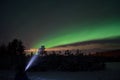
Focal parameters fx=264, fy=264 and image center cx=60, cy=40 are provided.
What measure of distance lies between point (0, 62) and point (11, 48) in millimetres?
48499

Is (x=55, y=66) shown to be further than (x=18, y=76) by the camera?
Yes

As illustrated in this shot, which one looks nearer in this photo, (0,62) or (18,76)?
(18,76)

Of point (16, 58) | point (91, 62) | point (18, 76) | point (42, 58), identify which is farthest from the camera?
point (91, 62)

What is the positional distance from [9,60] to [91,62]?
5148 centimetres

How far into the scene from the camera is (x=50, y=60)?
135 metres

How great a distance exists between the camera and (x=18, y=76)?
15977 mm

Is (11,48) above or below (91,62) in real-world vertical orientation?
above

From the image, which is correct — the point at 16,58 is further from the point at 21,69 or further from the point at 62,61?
the point at 21,69

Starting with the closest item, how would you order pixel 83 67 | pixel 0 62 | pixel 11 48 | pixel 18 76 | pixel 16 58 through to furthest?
1. pixel 18 76
2. pixel 0 62
3. pixel 16 58
4. pixel 83 67
5. pixel 11 48

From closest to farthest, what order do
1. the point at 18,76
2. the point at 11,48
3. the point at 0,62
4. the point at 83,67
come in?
the point at 18,76 < the point at 0,62 < the point at 83,67 < the point at 11,48

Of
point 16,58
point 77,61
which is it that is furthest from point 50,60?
point 16,58

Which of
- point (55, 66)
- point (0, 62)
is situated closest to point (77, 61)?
point (55, 66)

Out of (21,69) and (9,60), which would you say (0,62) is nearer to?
(9,60)

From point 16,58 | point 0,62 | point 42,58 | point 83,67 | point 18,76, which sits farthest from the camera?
point 42,58
